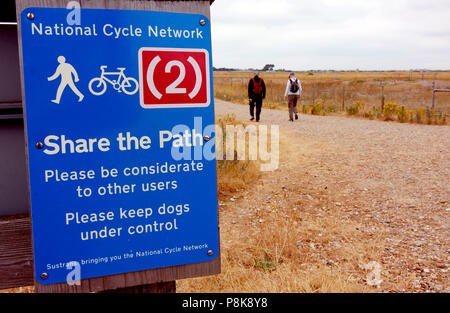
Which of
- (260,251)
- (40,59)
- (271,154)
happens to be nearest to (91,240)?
(40,59)

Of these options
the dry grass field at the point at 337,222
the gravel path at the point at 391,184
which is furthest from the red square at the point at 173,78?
the gravel path at the point at 391,184

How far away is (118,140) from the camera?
4.65ft

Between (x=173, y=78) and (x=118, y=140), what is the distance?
284 mm

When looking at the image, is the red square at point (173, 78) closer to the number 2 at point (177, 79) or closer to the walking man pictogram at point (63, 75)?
the number 2 at point (177, 79)

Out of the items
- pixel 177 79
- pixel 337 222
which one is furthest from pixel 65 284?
pixel 337 222

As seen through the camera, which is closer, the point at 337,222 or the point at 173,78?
the point at 173,78

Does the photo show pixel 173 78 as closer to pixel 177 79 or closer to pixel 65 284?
pixel 177 79

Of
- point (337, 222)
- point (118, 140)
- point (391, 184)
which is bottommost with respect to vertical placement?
point (337, 222)

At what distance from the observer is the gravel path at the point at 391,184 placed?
3.92 metres

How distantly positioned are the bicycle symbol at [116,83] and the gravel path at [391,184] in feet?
9.38

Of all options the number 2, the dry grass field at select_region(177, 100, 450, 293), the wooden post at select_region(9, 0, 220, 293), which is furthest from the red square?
the dry grass field at select_region(177, 100, 450, 293)

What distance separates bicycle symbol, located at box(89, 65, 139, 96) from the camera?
4.56 feet

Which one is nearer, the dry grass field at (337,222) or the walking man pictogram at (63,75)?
the walking man pictogram at (63,75)
